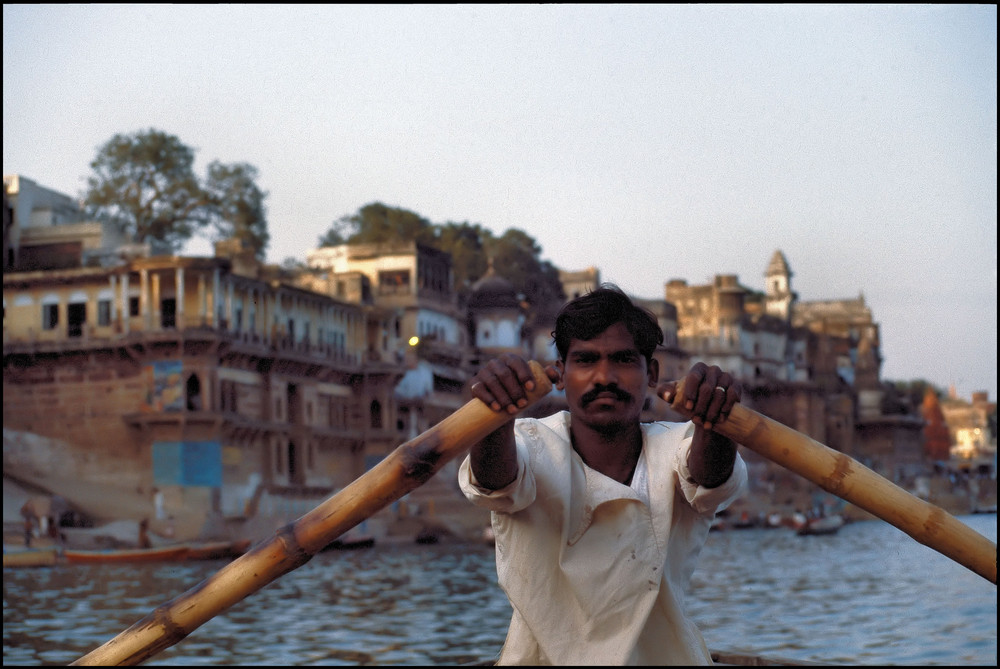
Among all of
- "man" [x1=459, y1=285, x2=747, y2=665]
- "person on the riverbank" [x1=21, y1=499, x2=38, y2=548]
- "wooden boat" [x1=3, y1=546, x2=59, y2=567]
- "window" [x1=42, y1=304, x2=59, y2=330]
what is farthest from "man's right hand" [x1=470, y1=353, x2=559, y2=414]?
"window" [x1=42, y1=304, x2=59, y2=330]

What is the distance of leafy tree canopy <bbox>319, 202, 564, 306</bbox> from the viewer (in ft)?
180

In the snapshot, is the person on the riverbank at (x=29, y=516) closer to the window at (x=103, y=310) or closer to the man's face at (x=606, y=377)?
the window at (x=103, y=310)

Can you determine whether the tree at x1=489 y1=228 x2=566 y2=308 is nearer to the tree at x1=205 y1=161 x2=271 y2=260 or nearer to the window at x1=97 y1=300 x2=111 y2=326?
the tree at x1=205 y1=161 x2=271 y2=260

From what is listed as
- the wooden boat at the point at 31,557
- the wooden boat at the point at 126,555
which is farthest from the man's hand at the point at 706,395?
the wooden boat at the point at 126,555

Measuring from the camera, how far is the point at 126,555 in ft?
87.4

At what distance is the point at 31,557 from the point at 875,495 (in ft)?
81.0

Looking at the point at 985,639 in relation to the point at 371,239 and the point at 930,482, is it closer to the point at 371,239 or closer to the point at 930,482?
the point at 371,239

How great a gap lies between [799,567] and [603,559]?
27.5 meters

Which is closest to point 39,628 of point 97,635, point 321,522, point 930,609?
point 97,635

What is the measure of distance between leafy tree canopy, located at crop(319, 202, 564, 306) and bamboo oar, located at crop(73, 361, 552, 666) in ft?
152

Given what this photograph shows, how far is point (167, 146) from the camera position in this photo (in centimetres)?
4322

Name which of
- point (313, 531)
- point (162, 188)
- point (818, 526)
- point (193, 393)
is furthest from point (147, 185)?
point (313, 531)

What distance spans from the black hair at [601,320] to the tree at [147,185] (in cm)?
4101

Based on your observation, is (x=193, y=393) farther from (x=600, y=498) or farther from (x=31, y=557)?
(x=600, y=498)
